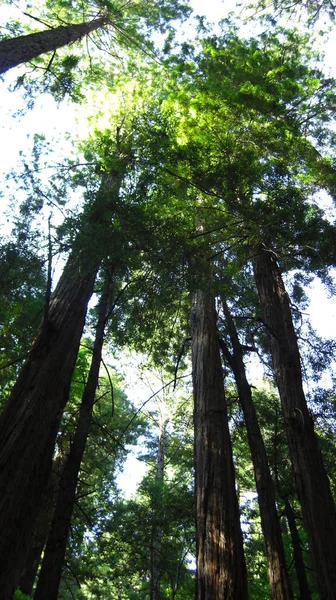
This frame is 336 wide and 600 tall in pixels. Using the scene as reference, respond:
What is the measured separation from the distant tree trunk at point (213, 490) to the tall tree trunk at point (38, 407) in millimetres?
1875

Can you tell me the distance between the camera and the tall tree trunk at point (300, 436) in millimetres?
4785

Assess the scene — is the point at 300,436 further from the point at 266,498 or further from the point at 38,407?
the point at 38,407

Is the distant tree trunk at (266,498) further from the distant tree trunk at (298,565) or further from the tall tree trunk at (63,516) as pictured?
the tall tree trunk at (63,516)

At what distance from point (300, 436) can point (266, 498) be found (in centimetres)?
252

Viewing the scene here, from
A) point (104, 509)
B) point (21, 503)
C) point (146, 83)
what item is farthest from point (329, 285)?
point (104, 509)

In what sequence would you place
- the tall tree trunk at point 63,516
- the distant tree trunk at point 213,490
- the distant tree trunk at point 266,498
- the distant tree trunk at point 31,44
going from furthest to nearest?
the distant tree trunk at point 266,498 → the distant tree trunk at point 31,44 → the tall tree trunk at point 63,516 → the distant tree trunk at point 213,490

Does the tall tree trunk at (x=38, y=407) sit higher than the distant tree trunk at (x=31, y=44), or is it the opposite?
the distant tree trunk at (x=31, y=44)

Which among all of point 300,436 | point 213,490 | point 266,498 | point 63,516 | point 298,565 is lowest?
point 63,516

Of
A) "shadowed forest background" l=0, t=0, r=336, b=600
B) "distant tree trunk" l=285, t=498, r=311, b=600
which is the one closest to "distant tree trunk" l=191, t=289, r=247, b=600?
"shadowed forest background" l=0, t=0, r=336, b=600

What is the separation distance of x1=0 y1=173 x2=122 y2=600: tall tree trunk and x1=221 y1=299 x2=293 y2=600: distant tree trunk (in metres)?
3.08

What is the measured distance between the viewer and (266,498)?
7445mm

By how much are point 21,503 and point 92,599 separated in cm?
2576

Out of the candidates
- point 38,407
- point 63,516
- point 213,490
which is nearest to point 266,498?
point 213,490

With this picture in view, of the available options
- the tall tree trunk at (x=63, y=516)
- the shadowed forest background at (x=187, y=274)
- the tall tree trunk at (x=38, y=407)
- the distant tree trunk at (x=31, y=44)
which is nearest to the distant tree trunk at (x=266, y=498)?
the shadowed forest background at (x=187, y=274)
